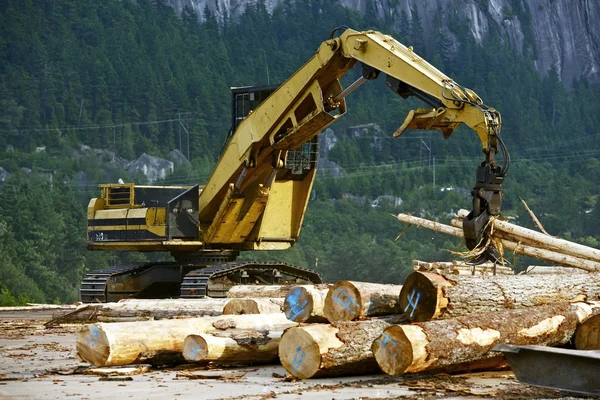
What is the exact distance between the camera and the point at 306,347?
35.2ft

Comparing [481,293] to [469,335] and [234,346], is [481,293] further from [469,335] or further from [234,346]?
[234,346]

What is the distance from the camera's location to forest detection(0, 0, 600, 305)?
72.6 meters

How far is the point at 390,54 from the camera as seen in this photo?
654 inches

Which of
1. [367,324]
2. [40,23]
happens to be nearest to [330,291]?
[367,324]

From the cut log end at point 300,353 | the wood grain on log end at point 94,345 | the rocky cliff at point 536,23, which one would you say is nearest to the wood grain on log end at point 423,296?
the cut log end at point 300,353

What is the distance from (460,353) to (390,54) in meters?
6.94

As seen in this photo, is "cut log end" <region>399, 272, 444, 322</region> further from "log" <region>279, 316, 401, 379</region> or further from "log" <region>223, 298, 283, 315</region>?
"log" <region>223, 298, 283, 315</region>

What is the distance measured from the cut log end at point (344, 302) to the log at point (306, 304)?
14.7 inches

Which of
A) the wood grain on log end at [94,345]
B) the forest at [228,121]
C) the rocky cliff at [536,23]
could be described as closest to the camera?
the wood grain on log end at [94,345]

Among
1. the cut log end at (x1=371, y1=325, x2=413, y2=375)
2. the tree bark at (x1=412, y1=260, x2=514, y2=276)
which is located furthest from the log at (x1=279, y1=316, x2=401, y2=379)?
the tree bark at (x1=412, y1=260, x2=514, y2=276)

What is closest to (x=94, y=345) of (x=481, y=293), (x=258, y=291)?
(x=481, y=293)

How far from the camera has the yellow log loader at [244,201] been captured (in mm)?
18188

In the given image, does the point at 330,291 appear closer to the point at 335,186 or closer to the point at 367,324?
the point at 367,324

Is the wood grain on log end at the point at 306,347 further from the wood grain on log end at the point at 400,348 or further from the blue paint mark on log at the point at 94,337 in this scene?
the blue paint mark on log at the point at 94,337
